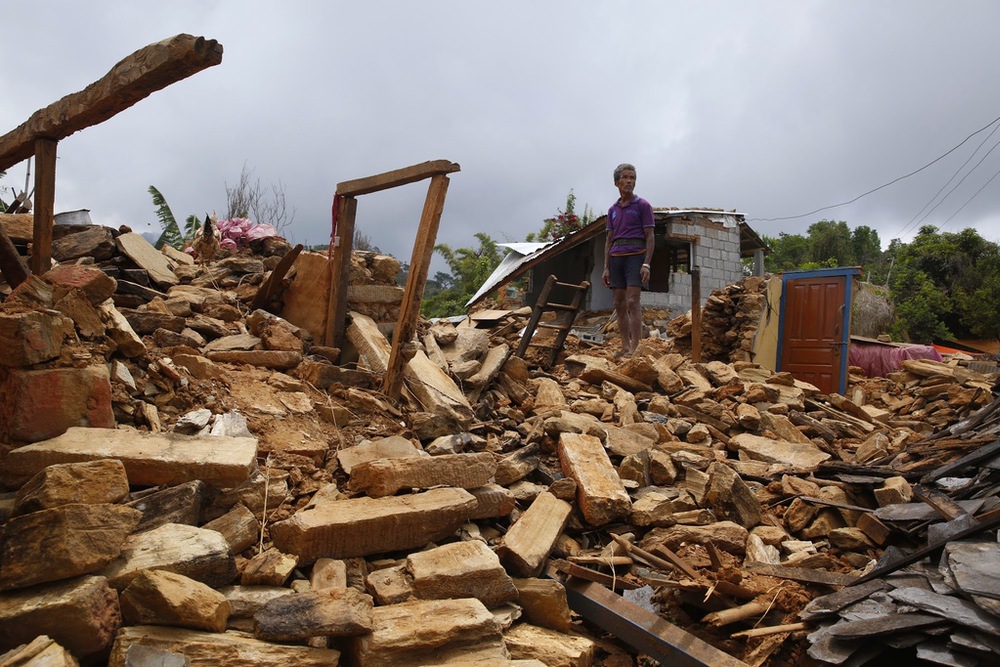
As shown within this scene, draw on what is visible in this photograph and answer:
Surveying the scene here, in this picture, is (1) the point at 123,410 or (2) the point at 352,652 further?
(1) the point at 123,410

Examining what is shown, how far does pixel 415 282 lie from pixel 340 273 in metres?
0.87

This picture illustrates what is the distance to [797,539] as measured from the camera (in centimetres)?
362

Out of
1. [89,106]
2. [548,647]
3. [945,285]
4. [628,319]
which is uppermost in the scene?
[945,285]

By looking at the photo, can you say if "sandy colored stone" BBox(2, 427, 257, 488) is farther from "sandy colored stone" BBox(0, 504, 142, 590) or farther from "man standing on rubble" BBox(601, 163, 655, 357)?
"man standing on rubble" BBox(601, 163, 655, 357)

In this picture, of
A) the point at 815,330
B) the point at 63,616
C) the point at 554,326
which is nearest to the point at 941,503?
the point at 63,616

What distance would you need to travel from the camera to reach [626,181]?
6.76m

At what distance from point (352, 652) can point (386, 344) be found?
3.12 m

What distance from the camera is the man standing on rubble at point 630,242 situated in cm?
675

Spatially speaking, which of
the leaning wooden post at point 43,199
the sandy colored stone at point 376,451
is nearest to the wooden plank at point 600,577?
the sandy colored stone at point 376,451

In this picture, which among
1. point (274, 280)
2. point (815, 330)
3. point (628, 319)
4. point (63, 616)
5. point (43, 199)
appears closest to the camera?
point (63, 616)

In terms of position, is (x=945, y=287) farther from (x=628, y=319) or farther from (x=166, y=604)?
(x=166, y=604)

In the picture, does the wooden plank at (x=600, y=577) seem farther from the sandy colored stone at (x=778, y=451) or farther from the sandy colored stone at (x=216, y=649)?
the sandy colored stone at (x=778, y=451)

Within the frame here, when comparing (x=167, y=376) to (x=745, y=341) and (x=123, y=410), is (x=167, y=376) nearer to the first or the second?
(x=123, y=410)

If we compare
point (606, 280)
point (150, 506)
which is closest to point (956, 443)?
point (606, 280)
